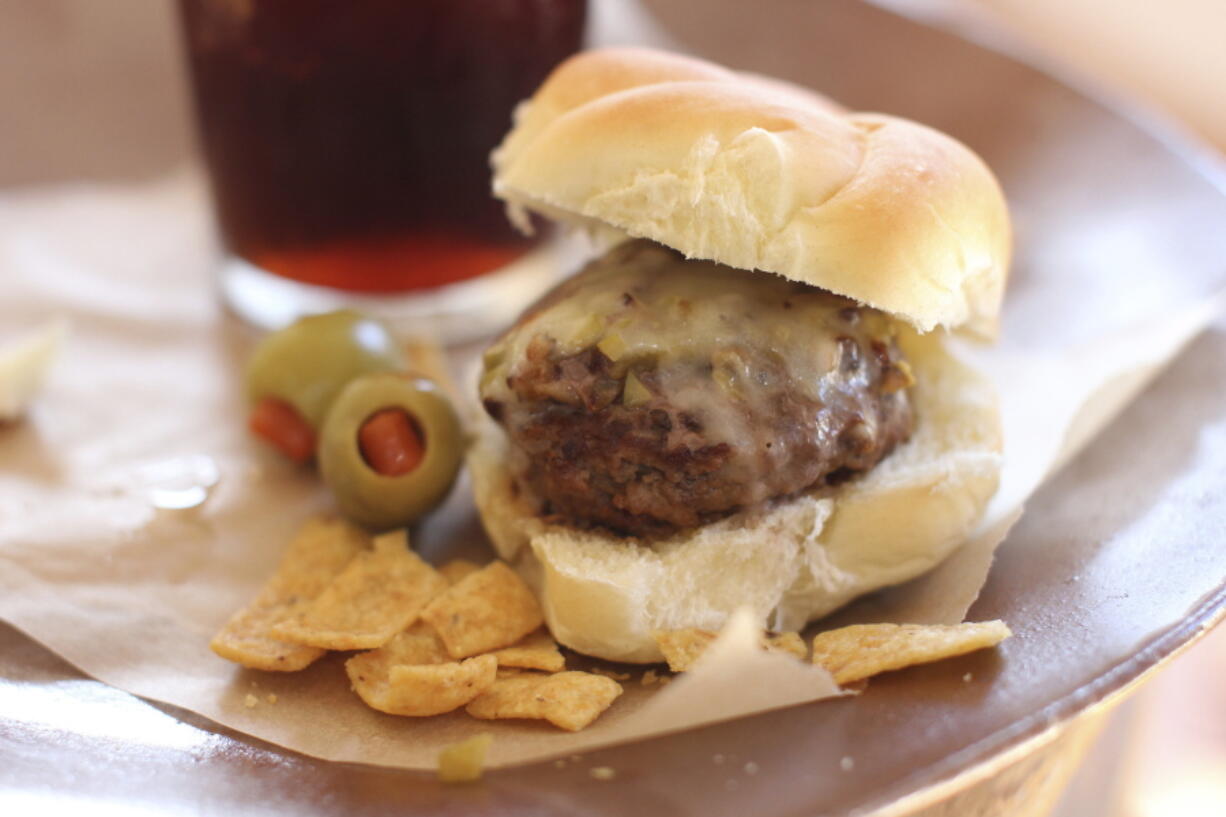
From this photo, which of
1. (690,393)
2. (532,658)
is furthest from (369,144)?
(532,658)

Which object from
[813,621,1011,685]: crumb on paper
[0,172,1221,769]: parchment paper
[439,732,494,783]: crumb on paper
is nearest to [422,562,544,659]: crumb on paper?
[0,172,1221,769]: parchment paper

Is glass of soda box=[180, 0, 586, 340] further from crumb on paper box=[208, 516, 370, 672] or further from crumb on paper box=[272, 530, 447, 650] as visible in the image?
crumb on paper box=[272, 530, 447, 650]

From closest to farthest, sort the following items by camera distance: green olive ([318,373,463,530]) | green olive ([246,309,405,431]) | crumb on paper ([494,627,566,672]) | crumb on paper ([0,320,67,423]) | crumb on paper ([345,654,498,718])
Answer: crumb on paper ([345,654,498,718]) → crumb on paper ([494,627,566,672]) → green olive ([318,373,463,530]) → green olive ([246,309,405,431]) → crumb on paper ([0,320,67,423])

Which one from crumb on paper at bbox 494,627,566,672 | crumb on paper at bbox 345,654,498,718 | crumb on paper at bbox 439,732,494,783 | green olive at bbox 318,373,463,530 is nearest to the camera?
crumb on paper at bbox 439,732,494,783

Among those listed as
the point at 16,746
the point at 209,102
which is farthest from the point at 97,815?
the point at 209,102

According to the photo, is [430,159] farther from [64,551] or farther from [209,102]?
[64,551]
